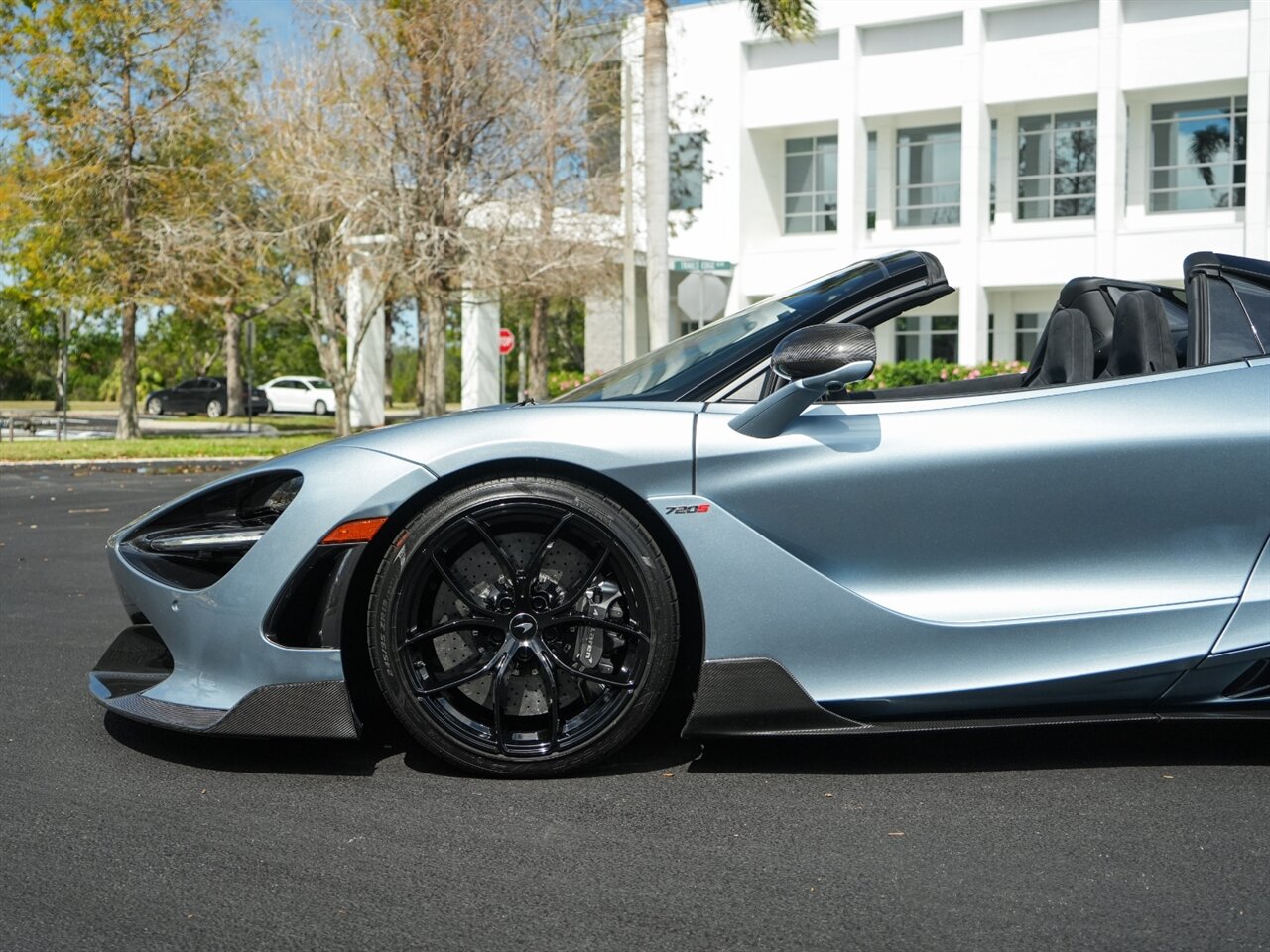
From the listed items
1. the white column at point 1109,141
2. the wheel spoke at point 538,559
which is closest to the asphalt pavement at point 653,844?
the wheel spoke at point 538,559

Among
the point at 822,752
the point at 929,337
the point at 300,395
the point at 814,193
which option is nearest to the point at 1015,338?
the point at 929,337

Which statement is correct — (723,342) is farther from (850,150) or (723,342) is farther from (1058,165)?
(1058,165)

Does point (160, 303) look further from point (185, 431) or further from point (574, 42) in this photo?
point (574, 42)

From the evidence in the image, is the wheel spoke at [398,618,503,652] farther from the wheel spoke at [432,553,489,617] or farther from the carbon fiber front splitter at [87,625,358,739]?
the carbon fiber front splitter at [87,625,358,739]

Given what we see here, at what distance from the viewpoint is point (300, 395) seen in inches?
1983

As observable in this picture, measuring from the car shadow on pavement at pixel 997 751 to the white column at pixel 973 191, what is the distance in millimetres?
31013

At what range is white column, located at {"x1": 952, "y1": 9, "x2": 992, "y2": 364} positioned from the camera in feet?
111

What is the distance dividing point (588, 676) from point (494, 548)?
40cm

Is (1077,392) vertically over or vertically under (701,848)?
over

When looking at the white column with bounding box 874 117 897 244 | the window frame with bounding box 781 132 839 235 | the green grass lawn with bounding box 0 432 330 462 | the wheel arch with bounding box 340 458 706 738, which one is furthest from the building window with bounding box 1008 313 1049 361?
the wheel arch with bounding box 340 458 706 738

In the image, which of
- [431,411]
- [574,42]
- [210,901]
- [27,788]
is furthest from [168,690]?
[574,42]

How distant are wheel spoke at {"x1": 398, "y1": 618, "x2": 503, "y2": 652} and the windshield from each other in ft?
2.42

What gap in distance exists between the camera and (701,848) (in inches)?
122

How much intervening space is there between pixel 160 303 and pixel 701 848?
85.9 ft
